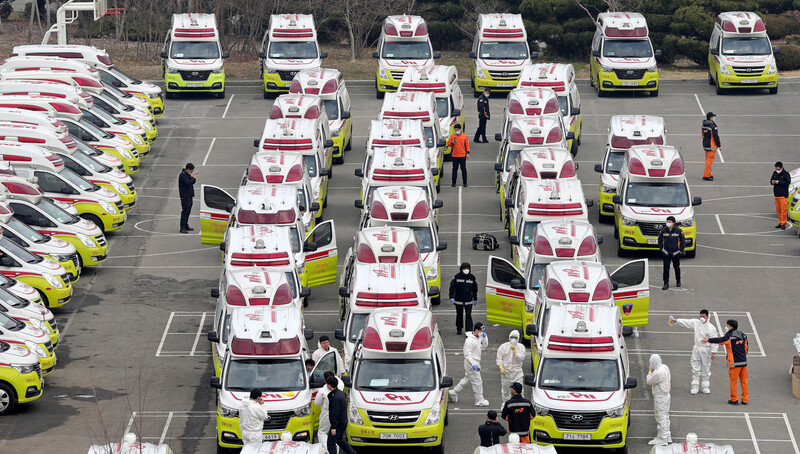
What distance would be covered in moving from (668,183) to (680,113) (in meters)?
13.5

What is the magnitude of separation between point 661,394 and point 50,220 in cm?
1669

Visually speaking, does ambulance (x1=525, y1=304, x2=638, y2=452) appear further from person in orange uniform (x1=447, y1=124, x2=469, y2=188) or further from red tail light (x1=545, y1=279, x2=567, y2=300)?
person in orange uniform (x1=447, y1=124, x2=469, y2=188)

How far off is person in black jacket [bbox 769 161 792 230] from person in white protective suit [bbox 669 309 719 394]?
442 inches

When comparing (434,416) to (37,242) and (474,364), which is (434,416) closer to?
(474,364)

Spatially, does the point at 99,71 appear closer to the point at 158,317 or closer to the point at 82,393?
the point at 158,317

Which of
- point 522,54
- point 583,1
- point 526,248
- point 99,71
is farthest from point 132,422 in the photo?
point 583,1

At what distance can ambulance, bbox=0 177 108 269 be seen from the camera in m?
41.0

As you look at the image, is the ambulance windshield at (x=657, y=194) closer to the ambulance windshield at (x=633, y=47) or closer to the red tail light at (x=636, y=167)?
the red tail light at (x=636, y=167)

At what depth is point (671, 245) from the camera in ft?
131

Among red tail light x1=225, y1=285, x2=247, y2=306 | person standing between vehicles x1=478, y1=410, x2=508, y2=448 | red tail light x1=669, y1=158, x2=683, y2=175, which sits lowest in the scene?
red tail light x1=225, y1=285, x2=247, y2=306

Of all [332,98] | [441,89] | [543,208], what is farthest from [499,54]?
[543,208]

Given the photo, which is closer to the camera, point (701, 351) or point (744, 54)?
point (701, 351)

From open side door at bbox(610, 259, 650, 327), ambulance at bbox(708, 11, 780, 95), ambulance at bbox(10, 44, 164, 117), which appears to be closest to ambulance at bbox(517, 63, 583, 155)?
ambulance at bbox(708, 11, 780, 95)

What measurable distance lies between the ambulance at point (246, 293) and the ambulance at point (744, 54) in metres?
26.4
